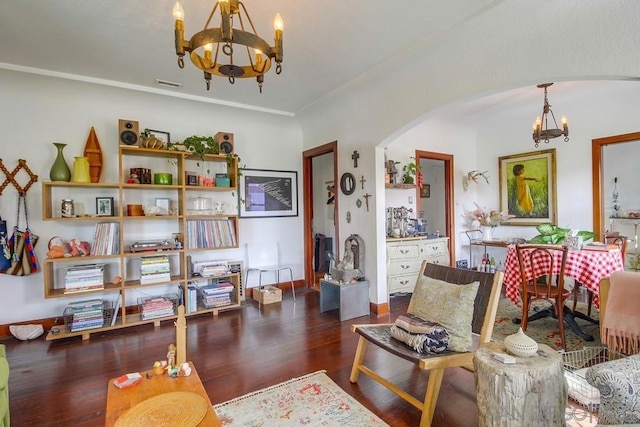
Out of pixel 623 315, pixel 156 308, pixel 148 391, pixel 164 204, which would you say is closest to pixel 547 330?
pixel 623 315

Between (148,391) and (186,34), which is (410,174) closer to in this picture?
(186,34)

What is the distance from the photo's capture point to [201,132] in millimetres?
4359

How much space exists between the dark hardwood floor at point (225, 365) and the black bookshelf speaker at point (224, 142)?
6.70 feet

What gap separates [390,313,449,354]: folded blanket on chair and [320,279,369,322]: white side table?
1.56 metres

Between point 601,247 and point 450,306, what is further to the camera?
point 601,247

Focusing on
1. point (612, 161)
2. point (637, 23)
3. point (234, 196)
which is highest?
point (637, 23)

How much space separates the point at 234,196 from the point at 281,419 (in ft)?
10.5

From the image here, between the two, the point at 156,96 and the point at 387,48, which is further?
the point at 156,96

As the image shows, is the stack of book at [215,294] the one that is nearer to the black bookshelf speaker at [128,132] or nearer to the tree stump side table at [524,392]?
the black bookshelf speaker at [128,132]

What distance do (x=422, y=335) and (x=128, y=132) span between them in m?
3.51

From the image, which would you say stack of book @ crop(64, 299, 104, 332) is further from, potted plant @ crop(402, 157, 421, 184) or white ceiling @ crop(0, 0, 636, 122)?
potted plant @ crop(402, 157, 421, 184)

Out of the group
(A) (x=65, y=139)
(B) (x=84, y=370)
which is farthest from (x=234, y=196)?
(B) (x=84, y=370)

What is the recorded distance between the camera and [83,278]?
3.31 meters

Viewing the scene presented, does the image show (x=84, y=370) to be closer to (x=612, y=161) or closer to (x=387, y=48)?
(x=387, y=48)
